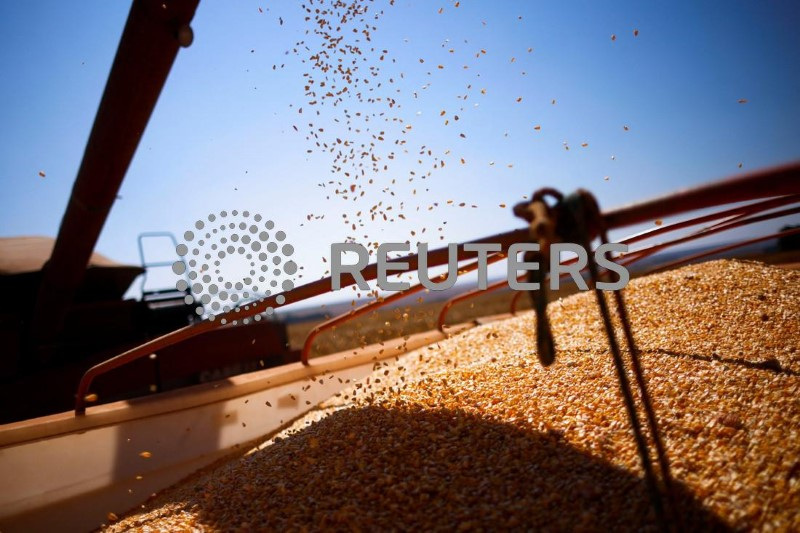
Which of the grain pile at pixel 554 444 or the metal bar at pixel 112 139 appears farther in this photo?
the metal bar at pixel 112 139

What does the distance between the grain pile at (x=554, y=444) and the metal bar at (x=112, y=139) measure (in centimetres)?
214

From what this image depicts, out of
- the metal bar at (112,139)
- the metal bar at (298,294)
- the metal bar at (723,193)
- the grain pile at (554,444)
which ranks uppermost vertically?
the metal bar at (112,139)

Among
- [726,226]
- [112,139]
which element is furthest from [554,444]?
[112,139]

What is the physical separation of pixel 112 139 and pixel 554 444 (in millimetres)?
3070

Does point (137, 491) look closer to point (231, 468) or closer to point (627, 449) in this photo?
point (231, 468)

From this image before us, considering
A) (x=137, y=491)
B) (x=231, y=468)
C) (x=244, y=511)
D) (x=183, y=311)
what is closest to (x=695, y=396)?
(x=244, y=511)

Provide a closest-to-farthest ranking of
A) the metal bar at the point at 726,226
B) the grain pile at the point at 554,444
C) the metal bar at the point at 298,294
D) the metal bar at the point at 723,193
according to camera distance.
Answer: the metal bar at the point at 723,193 < the grain pile at the point at 554,444 < the metal bar at the point at 298,294 < the metal bar at the point at 726,226

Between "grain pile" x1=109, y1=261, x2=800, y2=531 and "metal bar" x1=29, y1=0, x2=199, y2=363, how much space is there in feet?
7.02

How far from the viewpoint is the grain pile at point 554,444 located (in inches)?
51.7

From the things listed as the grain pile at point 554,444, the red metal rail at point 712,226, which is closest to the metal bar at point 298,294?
the grain pile at point 554,444

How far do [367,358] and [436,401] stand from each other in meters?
1.81

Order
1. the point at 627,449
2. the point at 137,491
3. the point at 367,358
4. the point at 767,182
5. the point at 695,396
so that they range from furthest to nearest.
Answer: the point at 367,358, the point at 137,491, the point at 695,396, the point at 627,449, the point at 767,182

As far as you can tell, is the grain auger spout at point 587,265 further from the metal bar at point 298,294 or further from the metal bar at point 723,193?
the metal bar at point 298,294

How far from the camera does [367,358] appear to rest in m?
3.97
